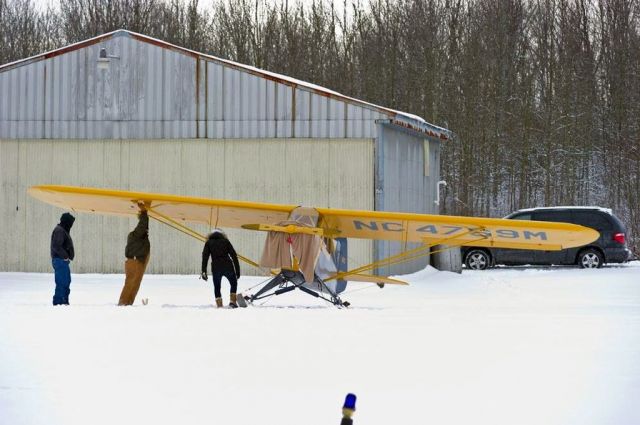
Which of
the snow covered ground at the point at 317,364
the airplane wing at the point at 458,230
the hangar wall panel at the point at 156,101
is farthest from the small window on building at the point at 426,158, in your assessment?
the snow covered ground at the point at 317,364

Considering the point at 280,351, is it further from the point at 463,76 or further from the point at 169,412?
the point at 463,76

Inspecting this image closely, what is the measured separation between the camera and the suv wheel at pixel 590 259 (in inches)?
1072

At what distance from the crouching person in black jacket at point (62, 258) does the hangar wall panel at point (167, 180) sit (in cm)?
741

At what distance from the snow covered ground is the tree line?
90.0ft

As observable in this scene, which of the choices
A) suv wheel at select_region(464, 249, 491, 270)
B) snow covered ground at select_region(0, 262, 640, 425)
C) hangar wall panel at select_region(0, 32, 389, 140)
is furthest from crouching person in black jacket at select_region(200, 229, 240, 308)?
suv wheel at select_region(464, 249, 491, 270)

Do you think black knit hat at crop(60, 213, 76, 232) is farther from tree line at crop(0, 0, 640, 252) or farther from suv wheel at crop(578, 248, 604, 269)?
tree line at crop(0, 0, 640, 252)

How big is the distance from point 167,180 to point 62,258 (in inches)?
310

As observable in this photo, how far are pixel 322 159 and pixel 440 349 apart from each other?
13.3 metres

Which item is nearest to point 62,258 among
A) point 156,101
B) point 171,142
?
point 171,142

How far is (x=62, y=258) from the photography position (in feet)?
54.1

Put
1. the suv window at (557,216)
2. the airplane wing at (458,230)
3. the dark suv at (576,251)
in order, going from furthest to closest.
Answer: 1. the suv window at (557,216)
2. the dark suv at (576,251)
3. the airplane wing at (458,230)

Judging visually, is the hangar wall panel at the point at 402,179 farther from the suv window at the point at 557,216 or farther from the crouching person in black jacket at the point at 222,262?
the crouching person in black jacket at the point at 222,262

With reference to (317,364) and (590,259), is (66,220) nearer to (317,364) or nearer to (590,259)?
(317,364)

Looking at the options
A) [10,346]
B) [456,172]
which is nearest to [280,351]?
[10,346]
